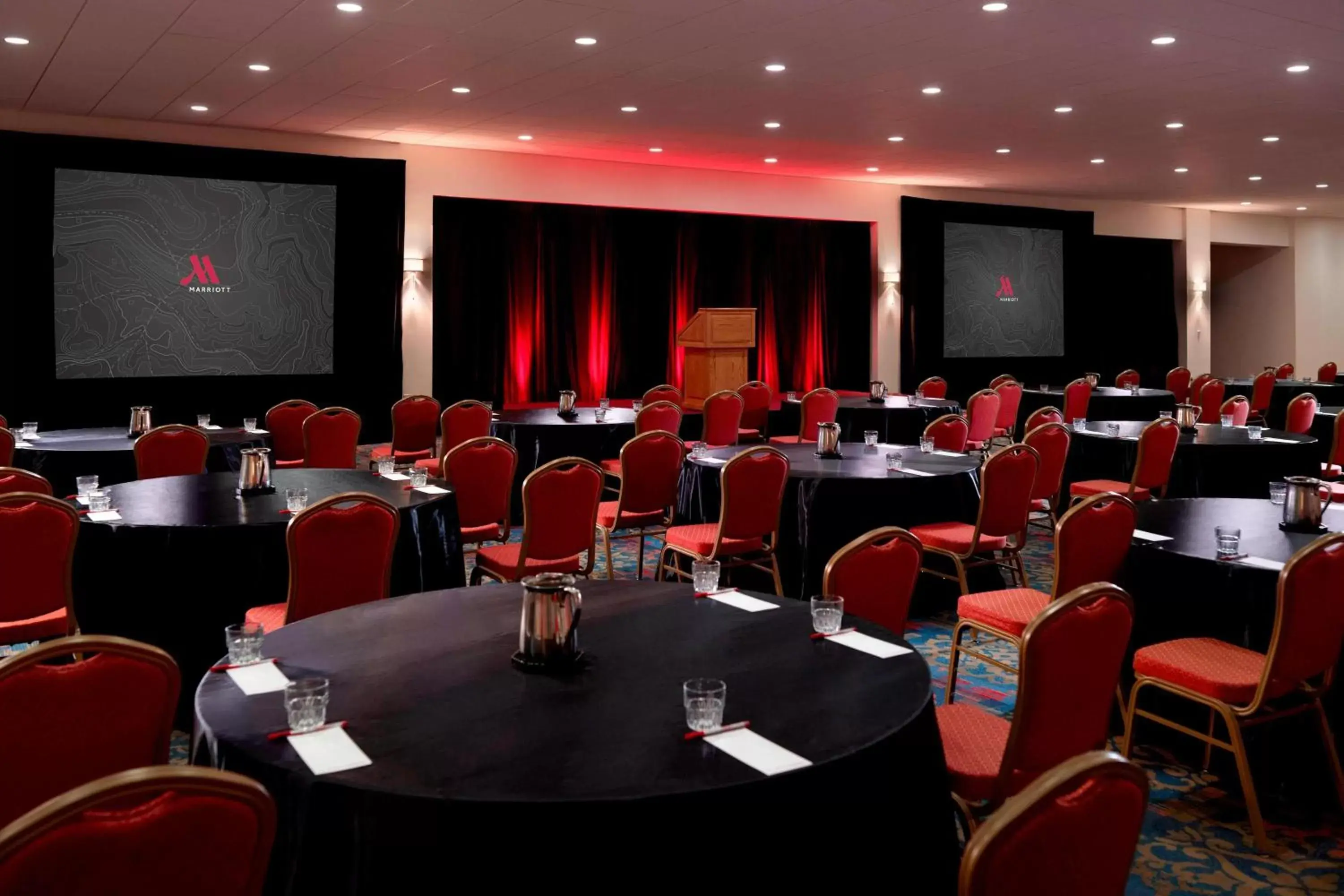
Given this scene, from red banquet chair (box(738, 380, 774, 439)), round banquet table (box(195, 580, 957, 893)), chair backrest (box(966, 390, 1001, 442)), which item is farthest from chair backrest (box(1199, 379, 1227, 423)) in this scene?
round banquet table (box(195, 580, 957, 893))

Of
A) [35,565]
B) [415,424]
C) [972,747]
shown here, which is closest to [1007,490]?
[972,747]

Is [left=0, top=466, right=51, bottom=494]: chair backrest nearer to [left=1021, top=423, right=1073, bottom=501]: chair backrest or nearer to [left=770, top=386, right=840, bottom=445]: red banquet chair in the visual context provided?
[left=1021, top=423, right=1073, bottom=501]: chair backrest

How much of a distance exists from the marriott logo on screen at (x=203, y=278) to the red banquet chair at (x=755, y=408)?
6.15 metres

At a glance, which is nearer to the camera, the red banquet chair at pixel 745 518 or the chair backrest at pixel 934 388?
the red banquet chair at pixel 745 518

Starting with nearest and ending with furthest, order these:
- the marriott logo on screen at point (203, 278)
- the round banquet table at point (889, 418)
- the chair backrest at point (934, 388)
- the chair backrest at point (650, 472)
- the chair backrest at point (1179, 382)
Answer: the chair backrest at point (650, 472) → the round banquet table at point (889, 418) → the marriott logo on screen at point (203, 278) → the chair backrest at point (934, 388) → the chair backrest at point (1179, 382)

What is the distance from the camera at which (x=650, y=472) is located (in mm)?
6777

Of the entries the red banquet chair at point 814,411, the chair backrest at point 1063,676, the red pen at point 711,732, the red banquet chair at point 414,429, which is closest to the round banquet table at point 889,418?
the red banquet chair at point 814,411

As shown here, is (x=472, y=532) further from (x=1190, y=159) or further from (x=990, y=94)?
(x=1190, y=159)

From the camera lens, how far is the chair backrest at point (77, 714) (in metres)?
2.31

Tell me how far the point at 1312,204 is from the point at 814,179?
10.6 metres

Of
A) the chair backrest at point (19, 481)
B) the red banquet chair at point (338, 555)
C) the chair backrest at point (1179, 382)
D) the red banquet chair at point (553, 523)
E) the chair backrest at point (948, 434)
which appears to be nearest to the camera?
the red banquet chair at point (338, 555)

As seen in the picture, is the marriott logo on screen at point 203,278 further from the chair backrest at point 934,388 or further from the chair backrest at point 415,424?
the chair backrest at point 934,388

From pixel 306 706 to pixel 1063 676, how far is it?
6.18 ft

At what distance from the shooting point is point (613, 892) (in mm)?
2045
